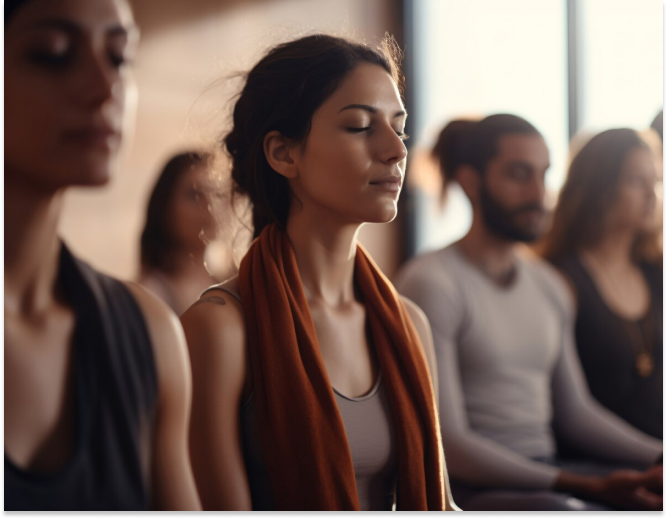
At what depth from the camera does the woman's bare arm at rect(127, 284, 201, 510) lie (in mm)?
772

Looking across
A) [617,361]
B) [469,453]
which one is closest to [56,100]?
[469,453]

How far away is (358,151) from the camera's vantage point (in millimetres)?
1129

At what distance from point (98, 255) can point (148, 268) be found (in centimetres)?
90

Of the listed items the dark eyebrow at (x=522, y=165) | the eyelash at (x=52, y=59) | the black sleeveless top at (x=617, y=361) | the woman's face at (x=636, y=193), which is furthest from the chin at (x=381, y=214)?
the woman's face at (x=636, y=193)

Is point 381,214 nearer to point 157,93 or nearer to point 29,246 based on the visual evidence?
point 29,246

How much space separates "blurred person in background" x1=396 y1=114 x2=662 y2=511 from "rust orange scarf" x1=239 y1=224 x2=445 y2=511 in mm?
544

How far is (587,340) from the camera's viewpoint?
86.1 inches

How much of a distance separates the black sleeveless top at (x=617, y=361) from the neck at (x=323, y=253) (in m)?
1.20

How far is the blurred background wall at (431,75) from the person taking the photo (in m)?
2.82

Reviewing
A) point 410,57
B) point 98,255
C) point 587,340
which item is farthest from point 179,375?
point 410,57

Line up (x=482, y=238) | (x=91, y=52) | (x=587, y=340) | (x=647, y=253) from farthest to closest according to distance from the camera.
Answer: (x=647, y=253) → (x=587, y=340) → (x=482, y=238) → (x=91, y=52)

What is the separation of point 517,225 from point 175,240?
116 cm

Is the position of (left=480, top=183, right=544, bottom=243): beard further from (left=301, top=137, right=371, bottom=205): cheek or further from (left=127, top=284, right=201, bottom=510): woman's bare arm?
(left=127, top=284, right=201, bottom=510): woman's bare arm

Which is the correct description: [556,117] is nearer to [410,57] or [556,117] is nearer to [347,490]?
[410,57]
